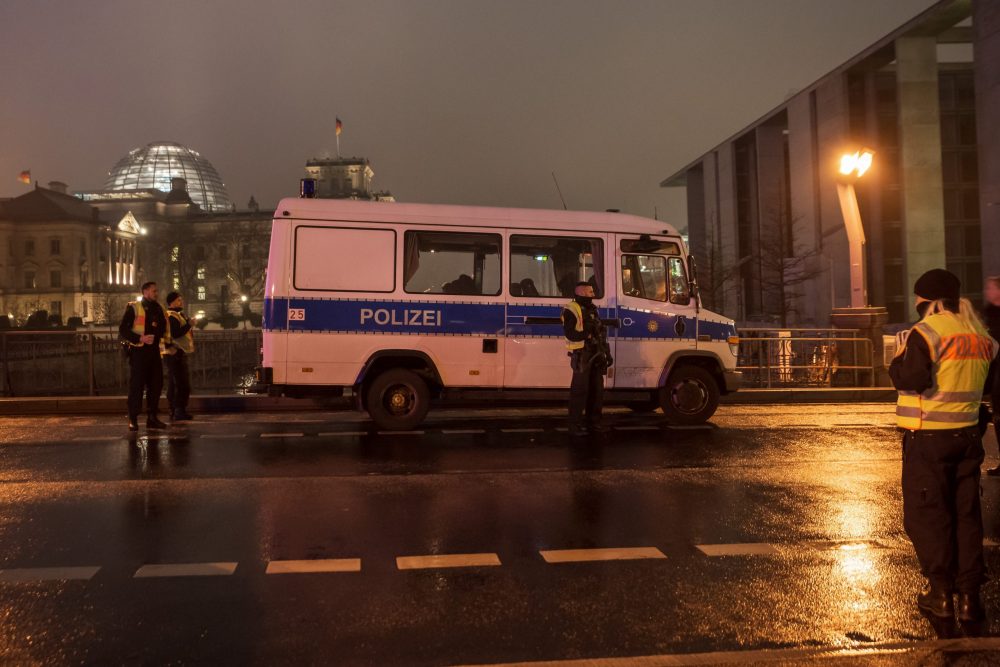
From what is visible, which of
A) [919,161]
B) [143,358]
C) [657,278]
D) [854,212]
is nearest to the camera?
[143,358]

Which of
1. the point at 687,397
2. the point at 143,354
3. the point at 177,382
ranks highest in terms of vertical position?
the point at 143,354

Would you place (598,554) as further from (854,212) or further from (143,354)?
(854,212)

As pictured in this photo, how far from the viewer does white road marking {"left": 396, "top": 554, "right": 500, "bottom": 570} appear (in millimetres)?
5271

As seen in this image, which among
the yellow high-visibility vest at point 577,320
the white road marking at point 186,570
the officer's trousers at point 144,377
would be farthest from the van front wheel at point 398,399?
the white road marking at point 186,570

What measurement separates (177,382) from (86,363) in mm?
4860

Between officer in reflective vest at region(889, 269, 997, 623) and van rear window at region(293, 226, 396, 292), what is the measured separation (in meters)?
7.35

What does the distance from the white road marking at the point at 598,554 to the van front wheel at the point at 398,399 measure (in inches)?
216

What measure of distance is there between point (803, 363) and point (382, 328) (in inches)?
377

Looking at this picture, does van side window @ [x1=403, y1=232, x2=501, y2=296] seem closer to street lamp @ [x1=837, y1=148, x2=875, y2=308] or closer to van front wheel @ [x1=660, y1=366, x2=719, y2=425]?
van front wheel @ [x1=660, y1=366, x2=719, y2=425]

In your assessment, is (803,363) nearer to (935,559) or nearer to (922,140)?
(935,559)

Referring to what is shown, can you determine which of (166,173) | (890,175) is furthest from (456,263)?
(166,173)

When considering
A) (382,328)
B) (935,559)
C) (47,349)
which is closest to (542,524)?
(935,559)

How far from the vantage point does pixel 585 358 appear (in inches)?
406

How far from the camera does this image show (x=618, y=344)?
11.3 meters
